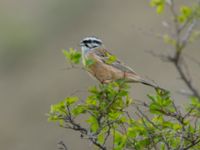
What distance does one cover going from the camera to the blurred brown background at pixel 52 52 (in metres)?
19.6

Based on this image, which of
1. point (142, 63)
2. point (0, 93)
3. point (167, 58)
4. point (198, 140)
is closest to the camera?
point (198, 140)

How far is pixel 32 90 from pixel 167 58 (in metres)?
16.1

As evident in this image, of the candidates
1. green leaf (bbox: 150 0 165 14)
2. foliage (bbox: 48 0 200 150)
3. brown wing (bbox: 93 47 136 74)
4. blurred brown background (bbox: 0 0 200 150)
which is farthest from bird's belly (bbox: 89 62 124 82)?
blurred brown background (bbox: 0 0 200 150)

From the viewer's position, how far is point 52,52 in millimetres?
23234

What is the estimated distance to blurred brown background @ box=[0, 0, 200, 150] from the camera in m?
19.6

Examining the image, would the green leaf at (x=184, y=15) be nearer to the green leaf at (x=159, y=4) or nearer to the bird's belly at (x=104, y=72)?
the green leaf at (x=159, y=4)

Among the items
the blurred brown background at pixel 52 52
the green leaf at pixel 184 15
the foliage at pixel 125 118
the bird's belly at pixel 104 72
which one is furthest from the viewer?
the blurred brown background at pixel 52 52

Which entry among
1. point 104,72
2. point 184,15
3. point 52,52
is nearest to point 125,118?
point 184,15

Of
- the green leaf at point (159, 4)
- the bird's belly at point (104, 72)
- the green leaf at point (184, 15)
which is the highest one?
the green leaf at point (159, 4)

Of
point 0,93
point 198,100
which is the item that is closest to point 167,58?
point 198,100

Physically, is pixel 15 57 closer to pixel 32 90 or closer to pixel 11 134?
pixel 32 90

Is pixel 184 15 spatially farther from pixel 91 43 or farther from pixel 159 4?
pixel 91 43

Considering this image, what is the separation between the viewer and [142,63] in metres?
20.1

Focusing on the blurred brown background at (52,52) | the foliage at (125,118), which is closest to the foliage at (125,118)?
the foliage at (125,118)
